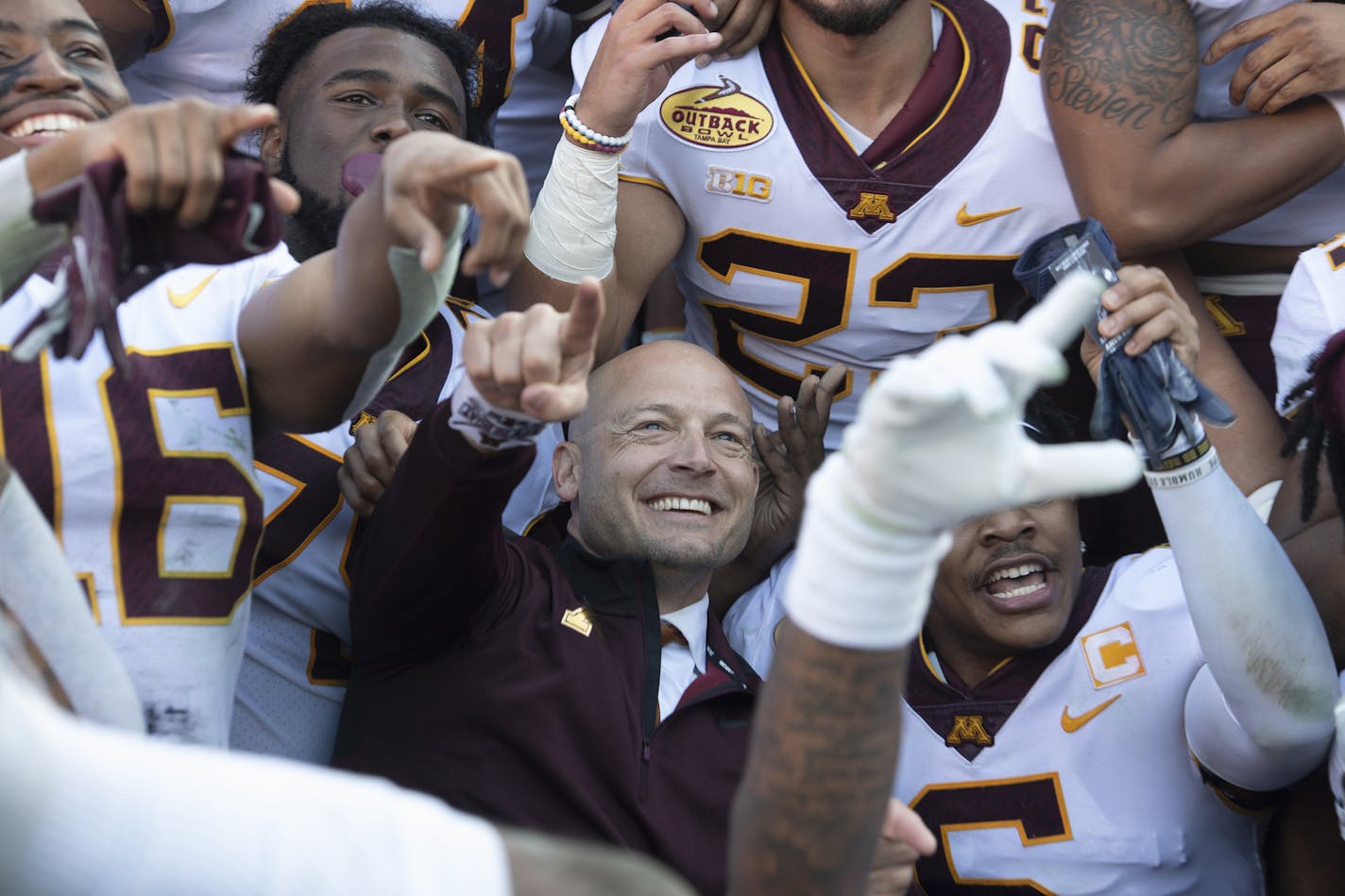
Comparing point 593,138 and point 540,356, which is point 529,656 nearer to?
point 540,356

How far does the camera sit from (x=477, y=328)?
1865 mm

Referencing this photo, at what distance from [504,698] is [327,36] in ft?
5.29

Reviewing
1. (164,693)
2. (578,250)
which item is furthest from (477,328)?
(578,250)

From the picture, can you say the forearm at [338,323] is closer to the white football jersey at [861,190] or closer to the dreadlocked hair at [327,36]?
the white football jersey at [861,190]

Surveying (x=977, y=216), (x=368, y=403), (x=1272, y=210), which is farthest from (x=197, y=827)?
(x=1272, y=210)

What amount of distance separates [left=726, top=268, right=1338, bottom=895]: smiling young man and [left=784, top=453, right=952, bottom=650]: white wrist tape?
0.93 meters

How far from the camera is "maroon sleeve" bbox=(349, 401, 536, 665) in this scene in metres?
1.99

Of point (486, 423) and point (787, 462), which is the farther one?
point (787, 462)

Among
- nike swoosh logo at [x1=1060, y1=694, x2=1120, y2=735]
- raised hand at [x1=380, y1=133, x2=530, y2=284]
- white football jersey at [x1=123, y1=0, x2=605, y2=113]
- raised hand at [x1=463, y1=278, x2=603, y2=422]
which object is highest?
raised hand at [x1=380, y1=133, x2=530, y2=284]

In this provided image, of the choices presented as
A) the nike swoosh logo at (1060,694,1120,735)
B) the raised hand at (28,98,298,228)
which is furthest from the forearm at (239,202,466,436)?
the nike swoosh logo at (1060,694,1120,735)

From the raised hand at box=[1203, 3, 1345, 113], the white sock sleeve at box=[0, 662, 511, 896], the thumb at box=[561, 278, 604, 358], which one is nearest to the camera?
the white sock sleeve at box=[0, 662, 511, 896]

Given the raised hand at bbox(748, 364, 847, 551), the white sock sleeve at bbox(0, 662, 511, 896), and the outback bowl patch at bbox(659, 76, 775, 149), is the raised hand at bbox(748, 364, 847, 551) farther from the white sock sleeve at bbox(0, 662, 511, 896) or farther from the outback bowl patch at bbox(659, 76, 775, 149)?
the white sock sleeve at bbox(0, 662, 511, 896)

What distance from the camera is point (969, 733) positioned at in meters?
2.52

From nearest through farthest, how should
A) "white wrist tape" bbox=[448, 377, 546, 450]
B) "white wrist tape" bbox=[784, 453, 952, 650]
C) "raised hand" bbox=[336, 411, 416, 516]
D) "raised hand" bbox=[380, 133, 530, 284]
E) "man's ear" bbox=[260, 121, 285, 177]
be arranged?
"white wrist tape" bbox=[784, 453, 952, 650] < "raised hand" bbox=[380, 133, 530, 284] < "white wrist tape" bbox=[448, 377, 546, 450] < "raised hand" bbox=[336, 411, 416, 516] < "man's ear" bbox=[260, 121, 285, 177]
